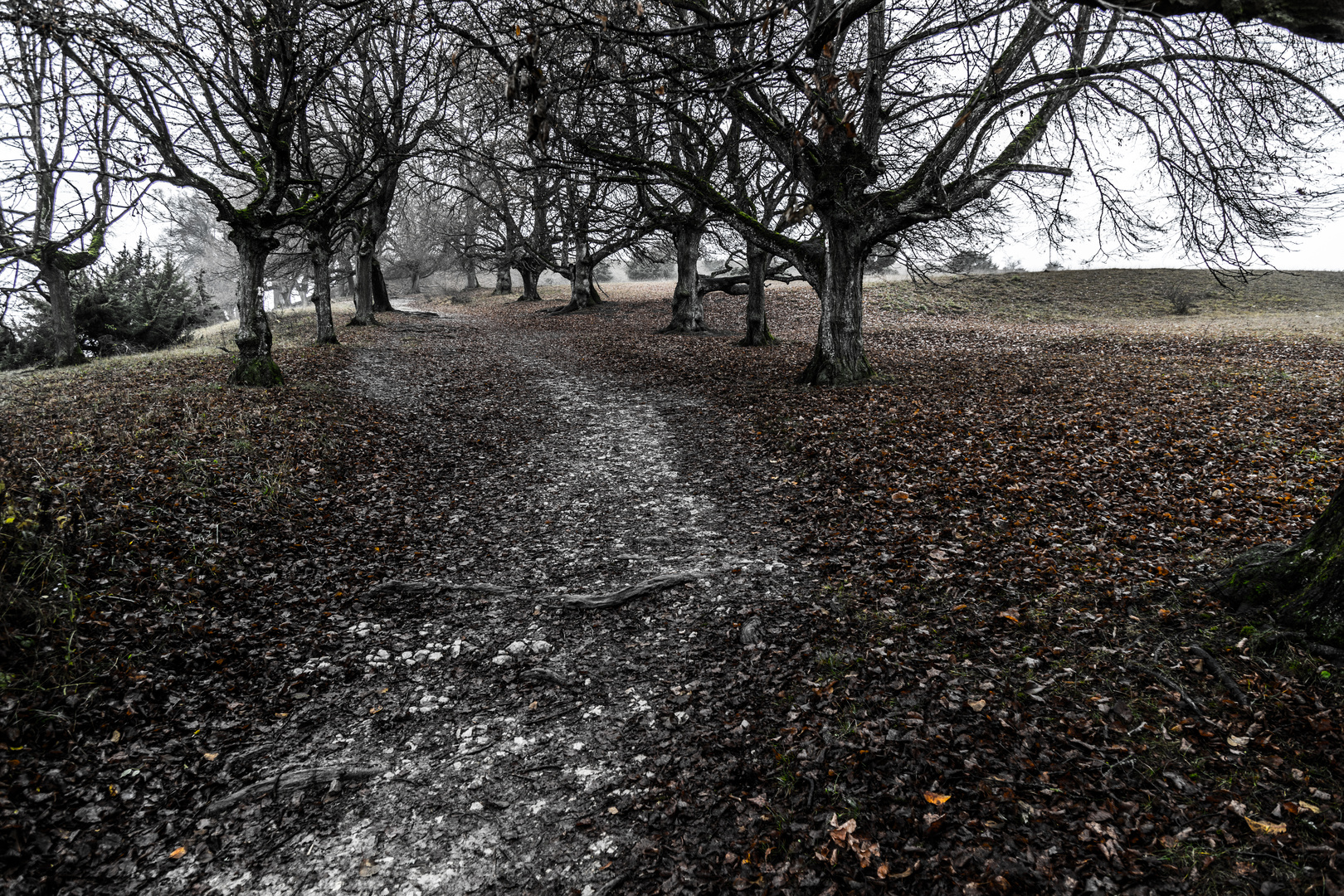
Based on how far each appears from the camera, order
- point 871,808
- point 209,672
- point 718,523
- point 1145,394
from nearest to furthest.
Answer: point 871,808
point 209,672
point 718,523
point 1145,394

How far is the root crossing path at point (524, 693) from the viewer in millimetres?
3533

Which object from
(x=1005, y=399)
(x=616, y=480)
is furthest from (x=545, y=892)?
(x=1005, y=399)

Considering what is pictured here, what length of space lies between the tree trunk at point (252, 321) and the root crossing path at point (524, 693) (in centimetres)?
517

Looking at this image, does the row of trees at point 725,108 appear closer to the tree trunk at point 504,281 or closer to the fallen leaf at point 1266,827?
the fallen leaf at point 1266,827

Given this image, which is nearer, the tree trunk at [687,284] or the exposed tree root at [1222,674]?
the exposed tree root at [1222,674]

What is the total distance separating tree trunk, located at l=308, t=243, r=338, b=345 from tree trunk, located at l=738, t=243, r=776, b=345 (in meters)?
13.3

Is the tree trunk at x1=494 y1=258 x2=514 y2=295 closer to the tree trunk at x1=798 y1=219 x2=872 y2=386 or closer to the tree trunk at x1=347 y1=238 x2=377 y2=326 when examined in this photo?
the tree trunk at x1=347 y1=238 x2=377 y2=326

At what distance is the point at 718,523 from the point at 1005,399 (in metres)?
6.80

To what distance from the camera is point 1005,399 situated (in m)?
11.0

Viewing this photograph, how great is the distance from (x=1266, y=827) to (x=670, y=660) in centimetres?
368

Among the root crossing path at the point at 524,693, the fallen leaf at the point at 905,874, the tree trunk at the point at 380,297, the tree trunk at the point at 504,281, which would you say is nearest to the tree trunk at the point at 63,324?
the root crossing path at the point at 524,693

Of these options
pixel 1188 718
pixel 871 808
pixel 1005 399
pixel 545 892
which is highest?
pixel 1005 399

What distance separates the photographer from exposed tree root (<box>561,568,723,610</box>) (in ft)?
19.7

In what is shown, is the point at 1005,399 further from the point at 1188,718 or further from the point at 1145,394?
the point at 1188,718
